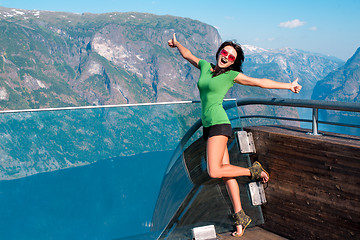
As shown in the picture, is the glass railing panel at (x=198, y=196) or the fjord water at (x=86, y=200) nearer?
the fjord water at (x=86, y=200)

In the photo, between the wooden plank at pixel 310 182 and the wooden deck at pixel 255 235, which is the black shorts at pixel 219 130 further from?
the wooden deck at pixel 255 235

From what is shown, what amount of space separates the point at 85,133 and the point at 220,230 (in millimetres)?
1450

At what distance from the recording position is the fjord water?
8.38ft

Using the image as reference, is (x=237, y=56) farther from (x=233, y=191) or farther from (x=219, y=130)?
(x=233, y=191)

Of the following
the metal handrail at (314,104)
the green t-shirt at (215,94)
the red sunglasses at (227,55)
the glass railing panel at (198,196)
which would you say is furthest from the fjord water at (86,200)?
the red sunglasses at (227,55)

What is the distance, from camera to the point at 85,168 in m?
2.86

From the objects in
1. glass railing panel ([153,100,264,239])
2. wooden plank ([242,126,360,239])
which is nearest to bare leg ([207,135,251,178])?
glass railing panel ([153,100,264,239])

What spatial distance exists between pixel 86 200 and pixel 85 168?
272 millimetres

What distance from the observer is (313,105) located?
235 cm

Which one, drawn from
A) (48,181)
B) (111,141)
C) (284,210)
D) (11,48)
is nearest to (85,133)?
(111,141)

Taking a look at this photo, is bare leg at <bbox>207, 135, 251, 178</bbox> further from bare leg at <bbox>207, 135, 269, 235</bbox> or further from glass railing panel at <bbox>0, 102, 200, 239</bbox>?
glass railing panel at <bbox>0, 102, 200, 239</bbox>

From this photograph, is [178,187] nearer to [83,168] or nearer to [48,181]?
[83,168]

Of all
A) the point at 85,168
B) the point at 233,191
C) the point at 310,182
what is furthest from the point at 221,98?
the point at 85,168

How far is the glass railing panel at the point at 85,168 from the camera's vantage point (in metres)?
2.60
